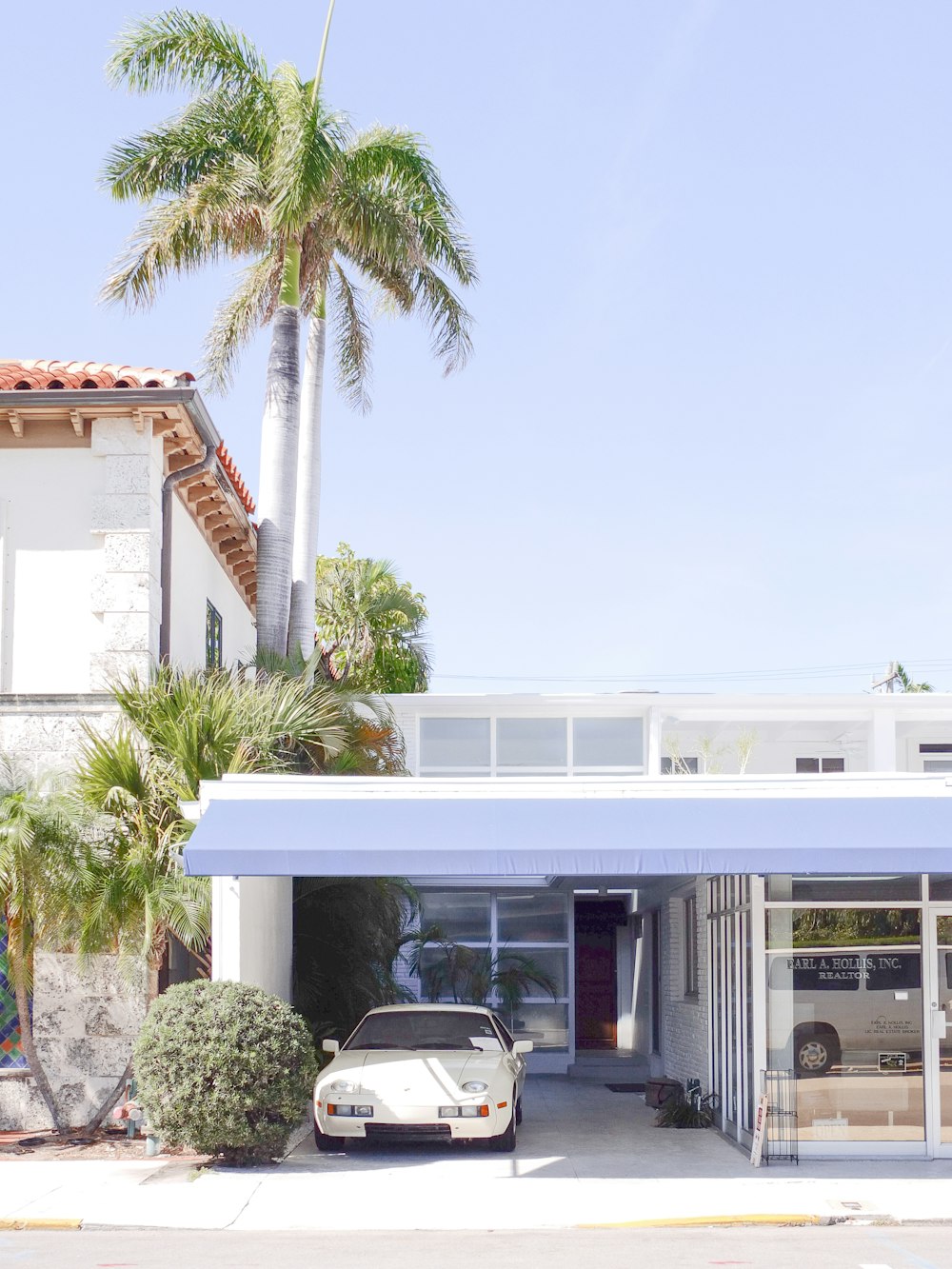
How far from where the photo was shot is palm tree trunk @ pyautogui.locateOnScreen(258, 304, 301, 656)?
18516 mm

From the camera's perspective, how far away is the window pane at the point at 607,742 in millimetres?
23109

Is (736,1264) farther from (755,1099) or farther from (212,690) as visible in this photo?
(212,690)

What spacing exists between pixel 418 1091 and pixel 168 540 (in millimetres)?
6763

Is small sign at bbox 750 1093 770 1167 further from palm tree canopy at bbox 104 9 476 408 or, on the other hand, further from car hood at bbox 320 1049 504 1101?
palm tree canopy at bbox 104 9 476 408

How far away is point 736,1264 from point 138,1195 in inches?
182

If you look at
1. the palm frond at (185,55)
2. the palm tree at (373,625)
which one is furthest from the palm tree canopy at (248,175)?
the palm tree at (373,625)

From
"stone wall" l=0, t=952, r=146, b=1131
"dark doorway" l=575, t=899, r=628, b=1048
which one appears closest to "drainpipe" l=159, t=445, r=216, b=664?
"stone wall" l=0, t=952, r=146, b=1131

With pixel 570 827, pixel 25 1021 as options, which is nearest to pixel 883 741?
pixel 570 827

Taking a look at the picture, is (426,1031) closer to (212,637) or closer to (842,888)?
(842,888)

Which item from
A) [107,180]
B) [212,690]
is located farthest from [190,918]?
[107,180]

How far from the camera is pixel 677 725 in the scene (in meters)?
23.9

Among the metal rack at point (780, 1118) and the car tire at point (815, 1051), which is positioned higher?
the car tire at point (815, 1051)

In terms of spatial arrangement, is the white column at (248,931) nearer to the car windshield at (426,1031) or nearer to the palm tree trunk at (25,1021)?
the car windshield at (426,1031)

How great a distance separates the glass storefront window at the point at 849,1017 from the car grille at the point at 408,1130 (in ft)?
9.93
